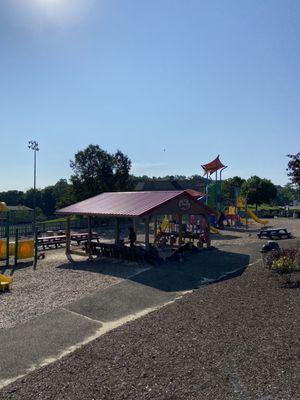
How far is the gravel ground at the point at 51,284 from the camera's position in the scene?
419 inches

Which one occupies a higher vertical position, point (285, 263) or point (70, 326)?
point (285, 263)

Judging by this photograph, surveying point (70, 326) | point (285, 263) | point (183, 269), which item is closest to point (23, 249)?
point (183, 269)

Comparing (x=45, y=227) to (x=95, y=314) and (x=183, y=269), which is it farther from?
(x=95, y=314)

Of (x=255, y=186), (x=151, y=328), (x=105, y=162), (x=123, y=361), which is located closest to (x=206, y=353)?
(x=123, y=361)

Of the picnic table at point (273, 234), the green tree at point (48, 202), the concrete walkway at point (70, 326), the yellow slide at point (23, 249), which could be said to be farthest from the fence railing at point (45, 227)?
the green tree at point (48, 202)

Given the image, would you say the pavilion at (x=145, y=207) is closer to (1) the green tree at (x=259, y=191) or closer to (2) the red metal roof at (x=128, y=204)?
(2) the red metal roof at (x=128, y=204)

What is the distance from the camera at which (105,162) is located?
1698 inches

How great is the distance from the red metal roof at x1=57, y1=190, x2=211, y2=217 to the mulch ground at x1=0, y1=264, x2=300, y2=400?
26.1 ft

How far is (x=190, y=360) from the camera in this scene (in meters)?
6.46

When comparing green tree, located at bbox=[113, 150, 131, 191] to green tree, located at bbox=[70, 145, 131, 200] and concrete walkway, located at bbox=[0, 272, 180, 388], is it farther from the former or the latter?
concrete walkway, located at bbox=[0, 272, 180, 388]

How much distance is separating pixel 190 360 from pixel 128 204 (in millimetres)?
12799

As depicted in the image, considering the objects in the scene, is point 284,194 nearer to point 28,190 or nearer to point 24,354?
point 28,190

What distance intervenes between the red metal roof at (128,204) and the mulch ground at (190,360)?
26.1 feet

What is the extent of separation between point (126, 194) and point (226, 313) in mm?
13487
